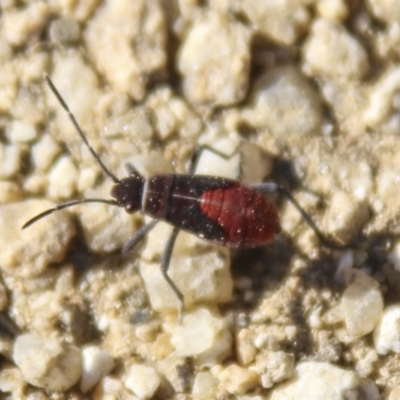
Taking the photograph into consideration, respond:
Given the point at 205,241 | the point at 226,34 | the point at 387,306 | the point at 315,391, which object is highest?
the point at 226,34

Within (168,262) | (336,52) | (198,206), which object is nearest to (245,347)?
(168,262)

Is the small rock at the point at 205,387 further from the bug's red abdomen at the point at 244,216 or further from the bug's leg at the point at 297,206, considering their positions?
the bug's leg at the point at 297,206

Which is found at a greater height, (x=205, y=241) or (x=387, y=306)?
(x=205, y=241)

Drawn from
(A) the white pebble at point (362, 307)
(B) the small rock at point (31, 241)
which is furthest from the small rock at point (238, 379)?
(B) the small rock at point (31, 241)

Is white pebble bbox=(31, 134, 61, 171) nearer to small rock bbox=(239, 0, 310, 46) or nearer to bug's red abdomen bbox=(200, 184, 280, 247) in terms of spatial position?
bug's red abdomen bbox=(200, 184, 280, 247)

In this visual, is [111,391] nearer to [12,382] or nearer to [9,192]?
[12,382]

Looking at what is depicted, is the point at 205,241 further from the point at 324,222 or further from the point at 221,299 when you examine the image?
the point at 324,222

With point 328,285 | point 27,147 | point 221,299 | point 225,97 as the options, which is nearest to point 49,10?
point 27,147
